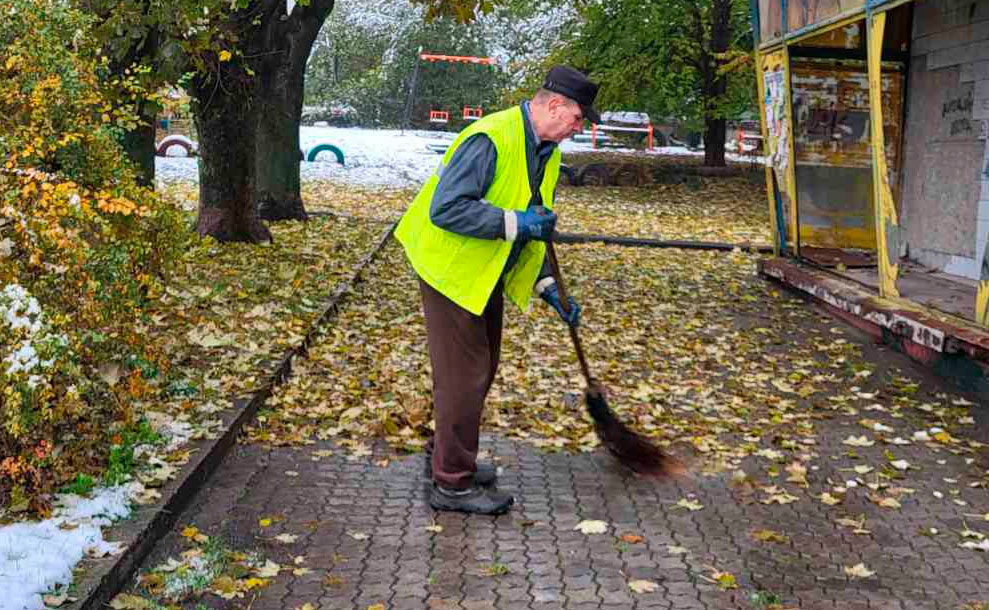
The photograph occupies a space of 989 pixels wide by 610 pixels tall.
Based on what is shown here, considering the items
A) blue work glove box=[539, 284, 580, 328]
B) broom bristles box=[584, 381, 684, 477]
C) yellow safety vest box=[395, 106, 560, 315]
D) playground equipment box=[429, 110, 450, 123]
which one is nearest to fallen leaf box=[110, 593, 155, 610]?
yellow safety vest box=[395, 106, 560, 315]

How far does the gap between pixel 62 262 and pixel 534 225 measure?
78.6 inches

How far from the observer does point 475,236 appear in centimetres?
490

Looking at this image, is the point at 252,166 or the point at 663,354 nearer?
the point at 663,354

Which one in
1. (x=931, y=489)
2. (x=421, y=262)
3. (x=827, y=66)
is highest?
(x=827, y=66)

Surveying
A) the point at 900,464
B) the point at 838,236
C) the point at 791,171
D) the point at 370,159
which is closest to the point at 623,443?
the point at 900,464

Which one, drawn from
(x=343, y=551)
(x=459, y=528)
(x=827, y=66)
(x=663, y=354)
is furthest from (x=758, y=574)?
(x=827, y=66)

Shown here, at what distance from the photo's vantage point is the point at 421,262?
512cm

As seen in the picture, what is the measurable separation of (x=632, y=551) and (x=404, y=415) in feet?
7.66

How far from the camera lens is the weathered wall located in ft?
36.1

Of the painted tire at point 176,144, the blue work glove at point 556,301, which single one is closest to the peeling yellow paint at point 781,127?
the blue work glove at point 556,301

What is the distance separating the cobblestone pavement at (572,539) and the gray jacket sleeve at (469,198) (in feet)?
4.37

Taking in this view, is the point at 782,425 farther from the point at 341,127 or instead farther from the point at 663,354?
the point at 341,127

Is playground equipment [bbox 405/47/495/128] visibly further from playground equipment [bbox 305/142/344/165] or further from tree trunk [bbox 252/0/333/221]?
tree trunk [bbox 252/0/333/221]

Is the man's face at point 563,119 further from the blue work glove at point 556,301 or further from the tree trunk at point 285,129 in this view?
the tree trunk at point 285,129
